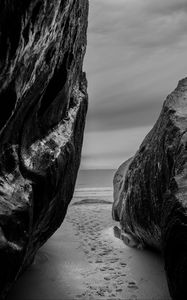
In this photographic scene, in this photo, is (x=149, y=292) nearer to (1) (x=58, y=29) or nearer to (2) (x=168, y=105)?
(2) (x=168, y=105)

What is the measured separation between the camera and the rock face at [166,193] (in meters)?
3.98

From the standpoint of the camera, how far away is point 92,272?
6734mm

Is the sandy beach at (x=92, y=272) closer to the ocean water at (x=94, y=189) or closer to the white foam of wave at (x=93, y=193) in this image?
the ocean water at (x=94, y=189)

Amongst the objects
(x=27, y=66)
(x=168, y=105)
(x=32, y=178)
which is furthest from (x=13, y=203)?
(x=168, y=105)

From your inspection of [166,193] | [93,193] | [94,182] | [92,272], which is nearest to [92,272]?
[92,272]

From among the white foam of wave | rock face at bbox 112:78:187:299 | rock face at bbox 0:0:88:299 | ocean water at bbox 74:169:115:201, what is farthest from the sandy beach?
the white foam of wave

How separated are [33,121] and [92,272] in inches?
129

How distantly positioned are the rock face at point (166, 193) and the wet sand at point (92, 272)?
54cm

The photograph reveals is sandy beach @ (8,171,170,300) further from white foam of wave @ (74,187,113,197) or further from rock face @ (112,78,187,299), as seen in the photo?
white foam of wave @ (74,187,113,197)

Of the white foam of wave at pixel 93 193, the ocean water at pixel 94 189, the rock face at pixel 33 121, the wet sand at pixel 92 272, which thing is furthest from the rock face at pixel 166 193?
the white foam of wave at pixel 93 193

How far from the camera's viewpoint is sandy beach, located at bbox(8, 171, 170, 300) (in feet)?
18.6

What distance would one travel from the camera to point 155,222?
607 cm

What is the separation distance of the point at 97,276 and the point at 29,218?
2825 mm

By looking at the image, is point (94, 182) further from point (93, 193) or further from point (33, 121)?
point (33, 121)
